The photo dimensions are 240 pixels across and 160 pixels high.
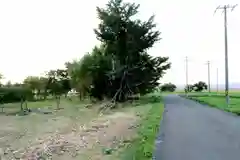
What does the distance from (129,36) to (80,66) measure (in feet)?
40.6

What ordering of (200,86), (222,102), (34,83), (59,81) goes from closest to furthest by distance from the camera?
(222,102), (34,83), (59,81), (200,86)

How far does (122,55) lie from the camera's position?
44.8 meters

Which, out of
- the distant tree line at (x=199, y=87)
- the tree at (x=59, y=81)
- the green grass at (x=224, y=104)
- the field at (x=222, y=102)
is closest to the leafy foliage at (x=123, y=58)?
the field at (x=222, y=102)

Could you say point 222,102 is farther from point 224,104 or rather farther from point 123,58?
point 123,58

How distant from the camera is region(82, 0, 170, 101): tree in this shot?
1737 inches

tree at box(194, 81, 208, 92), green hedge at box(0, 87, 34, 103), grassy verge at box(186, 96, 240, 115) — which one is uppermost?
tree at box(194, 81, 208, 92)

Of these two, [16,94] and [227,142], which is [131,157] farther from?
[16,94]

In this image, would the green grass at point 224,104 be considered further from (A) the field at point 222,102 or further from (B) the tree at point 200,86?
(B) the tree at point 200,86

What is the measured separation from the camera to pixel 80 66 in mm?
54062

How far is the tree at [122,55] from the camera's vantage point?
44125mm

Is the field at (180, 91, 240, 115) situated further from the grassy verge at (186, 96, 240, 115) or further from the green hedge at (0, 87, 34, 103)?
the green hedge at (0, 87, 34, 103)

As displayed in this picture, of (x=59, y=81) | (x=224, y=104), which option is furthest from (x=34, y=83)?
(x=224, y=104)

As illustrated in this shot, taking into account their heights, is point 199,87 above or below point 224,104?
above

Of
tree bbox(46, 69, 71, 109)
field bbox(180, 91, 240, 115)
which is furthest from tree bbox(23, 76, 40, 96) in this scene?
field bbox(180, 91, 240, 115)
